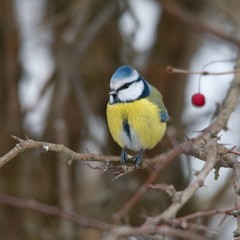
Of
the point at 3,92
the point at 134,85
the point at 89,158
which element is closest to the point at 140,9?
the point at 3,92

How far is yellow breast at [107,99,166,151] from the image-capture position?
2.65 m

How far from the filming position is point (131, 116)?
8.75 ft

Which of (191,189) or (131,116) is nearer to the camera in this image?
(191,189)

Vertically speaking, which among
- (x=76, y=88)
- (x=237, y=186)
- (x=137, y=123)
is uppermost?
(x=76, y=88)

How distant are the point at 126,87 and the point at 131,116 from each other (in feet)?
0.44

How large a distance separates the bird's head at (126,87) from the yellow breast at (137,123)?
0.11ft

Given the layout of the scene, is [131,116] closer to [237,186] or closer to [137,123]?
[137,123]

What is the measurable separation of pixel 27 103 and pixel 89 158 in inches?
99.9

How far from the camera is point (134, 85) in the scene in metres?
2.76

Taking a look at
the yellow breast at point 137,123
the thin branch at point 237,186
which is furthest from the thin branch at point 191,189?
the yellow breast at point 137,123

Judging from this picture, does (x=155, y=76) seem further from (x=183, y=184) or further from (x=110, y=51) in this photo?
(x=183, y=184)

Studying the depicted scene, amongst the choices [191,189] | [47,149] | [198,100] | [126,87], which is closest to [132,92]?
[126,87]

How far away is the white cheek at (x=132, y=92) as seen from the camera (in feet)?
8.90

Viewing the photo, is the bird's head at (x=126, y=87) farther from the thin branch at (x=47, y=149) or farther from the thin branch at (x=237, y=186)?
the thin branch at (x=237, y=186)
